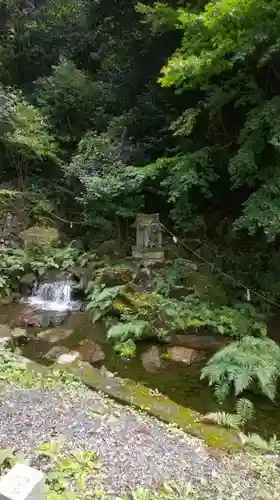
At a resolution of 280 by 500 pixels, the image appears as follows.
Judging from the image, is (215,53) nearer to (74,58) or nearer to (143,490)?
(143,490)

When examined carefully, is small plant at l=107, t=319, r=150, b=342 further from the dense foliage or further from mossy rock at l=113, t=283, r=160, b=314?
mossy rock at l=113, t=283, r=160, b=314

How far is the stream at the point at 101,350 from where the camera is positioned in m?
5.83

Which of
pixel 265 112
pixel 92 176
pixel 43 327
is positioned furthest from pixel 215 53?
pixel 43 327

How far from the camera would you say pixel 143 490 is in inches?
125

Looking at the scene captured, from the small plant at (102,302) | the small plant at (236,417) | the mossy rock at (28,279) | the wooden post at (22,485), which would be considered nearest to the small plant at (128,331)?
the small plant at (102,302)

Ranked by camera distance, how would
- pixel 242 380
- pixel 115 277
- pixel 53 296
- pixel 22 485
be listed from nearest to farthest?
pixel 22 485
pixel 242 380
pixel 115 277
pixel 53 296

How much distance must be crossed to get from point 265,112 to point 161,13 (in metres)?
4.10

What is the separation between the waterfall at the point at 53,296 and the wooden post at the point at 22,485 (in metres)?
7.69

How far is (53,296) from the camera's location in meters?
10.4

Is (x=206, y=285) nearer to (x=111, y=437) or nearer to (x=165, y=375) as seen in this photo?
(x=165, y=375)

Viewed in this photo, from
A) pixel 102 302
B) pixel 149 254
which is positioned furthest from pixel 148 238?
pixel 102 302

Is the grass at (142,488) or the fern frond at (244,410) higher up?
the grass at (142,488)

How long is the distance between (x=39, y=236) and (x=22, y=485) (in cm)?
993

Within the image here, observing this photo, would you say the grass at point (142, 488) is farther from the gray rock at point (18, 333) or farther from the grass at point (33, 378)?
the gray rock at point (18, 333)
